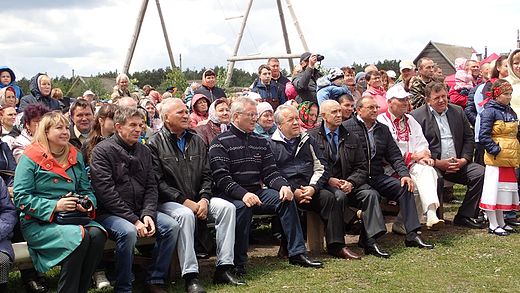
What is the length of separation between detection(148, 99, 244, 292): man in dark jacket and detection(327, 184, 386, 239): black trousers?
1.47 m

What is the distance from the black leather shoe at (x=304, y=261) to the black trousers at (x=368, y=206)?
801 millimetres

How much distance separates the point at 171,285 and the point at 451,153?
407 cm

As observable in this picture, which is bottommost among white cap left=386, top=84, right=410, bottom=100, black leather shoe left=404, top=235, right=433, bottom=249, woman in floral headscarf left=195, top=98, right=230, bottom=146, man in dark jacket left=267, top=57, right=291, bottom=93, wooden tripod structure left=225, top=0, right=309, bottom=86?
black leather shoe left=404, top=235, right=433, bottom=249

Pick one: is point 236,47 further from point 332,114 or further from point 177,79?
point 332,114

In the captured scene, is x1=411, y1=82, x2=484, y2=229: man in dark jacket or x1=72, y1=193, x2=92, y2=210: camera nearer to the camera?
x1=72, y1=193, x2=92, y2=210: camera

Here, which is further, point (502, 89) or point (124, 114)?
point (502, 89)

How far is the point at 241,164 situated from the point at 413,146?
248 centimetres

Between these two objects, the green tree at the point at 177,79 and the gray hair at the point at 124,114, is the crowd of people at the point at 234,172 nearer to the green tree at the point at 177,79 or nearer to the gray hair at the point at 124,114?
the gray hair at the point at 124,114

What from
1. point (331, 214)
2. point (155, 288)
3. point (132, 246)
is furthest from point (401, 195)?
point (132, 246)

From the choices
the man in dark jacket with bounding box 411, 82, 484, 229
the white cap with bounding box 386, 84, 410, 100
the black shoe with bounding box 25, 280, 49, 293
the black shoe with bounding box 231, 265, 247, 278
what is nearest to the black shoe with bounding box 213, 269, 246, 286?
the black shoe with bounding box 231, 265, 247, 278

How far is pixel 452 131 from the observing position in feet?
27.7

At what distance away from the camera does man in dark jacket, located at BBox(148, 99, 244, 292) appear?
609 cm

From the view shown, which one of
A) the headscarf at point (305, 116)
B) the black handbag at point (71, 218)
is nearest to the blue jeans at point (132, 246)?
the black handbag at point (71, 218)

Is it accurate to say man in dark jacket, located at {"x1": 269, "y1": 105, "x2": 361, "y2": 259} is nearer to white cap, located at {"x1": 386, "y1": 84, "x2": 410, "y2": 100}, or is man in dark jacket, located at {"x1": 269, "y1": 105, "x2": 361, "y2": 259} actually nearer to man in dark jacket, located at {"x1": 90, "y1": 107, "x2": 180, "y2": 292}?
white cap, located at {"x1": 386, "y1": 84, "x2": 410, "y2": 100}
